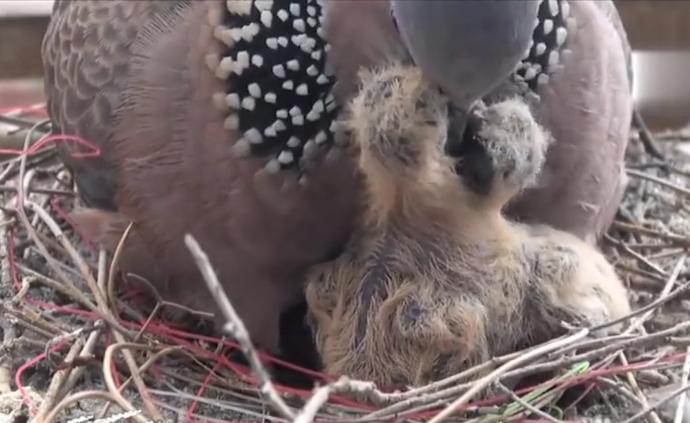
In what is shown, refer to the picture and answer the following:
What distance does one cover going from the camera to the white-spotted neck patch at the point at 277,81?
4.13 feet

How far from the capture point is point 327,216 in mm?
1317

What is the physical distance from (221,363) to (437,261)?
33 centimetres

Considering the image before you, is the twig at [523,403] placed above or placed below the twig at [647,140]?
above

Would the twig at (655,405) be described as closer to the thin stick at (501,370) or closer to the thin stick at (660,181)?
the thin stick at (501,370)

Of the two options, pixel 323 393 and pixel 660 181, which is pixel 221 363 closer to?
pixel 323 393

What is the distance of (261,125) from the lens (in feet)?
4.23

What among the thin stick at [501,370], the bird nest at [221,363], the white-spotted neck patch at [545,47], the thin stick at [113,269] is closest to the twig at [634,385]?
the bird nest at [221,363]

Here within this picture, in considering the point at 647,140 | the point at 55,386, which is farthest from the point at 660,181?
the point at 55,386

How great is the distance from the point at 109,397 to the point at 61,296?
43cm

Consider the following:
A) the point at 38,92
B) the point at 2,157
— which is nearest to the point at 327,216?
the point at 2,157

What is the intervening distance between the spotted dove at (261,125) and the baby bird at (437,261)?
0.04 metres

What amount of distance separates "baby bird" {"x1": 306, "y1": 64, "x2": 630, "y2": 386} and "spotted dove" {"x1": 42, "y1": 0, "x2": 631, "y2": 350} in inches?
1.7

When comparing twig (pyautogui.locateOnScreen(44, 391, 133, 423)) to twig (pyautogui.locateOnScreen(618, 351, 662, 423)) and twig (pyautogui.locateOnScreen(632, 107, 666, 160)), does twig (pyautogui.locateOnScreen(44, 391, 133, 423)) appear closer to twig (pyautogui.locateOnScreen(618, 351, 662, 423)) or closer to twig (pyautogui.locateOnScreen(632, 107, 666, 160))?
twig (pyautogui.locateOnScreen(618, 351, 662, 423))

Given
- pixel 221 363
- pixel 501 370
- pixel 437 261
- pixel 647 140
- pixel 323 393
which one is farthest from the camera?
pixel 647 140
